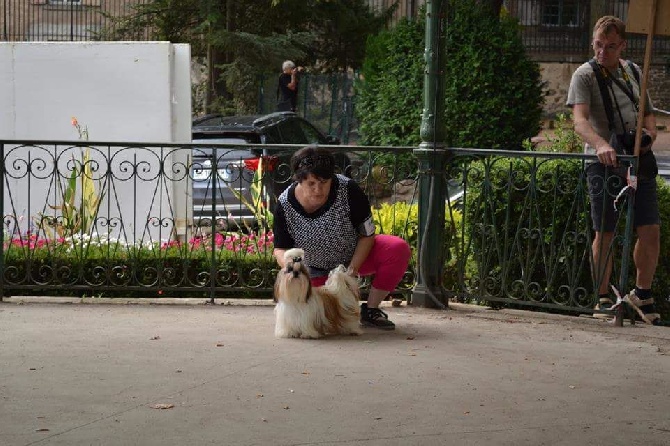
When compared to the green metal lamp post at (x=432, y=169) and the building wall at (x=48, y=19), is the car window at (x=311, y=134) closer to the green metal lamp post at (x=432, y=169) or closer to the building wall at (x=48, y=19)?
the green metal lamp post at (x=432, y=169)

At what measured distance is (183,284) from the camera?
386 inches

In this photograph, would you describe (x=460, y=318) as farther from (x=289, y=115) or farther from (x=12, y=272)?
(x=289, y=115)

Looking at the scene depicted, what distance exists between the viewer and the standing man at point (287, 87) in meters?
27.3

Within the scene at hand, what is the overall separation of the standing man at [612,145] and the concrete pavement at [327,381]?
0.37m

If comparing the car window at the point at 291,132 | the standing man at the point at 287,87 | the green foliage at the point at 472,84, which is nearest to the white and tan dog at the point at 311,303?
the car window at the point at 291,132

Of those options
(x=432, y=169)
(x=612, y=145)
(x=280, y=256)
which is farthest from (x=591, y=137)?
(x=280, y=256)

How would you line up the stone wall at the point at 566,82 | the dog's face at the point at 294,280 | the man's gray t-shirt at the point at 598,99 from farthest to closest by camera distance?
the stone wall at the point at 566,82 → the man's gray t-shirt at the point at 598,99 → the dog's face at the point at 294,280

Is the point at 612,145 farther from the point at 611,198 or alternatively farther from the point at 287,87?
the point at 287,87

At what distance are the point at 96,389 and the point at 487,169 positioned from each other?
3.74m

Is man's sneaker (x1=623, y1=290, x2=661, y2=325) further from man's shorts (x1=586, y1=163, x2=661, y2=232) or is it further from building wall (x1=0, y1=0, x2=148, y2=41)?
building wall (x1=0, y1=0, x2=148, y2=41)

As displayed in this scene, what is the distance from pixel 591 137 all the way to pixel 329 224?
6.31ft

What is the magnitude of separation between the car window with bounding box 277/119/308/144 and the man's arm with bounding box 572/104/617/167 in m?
9.66

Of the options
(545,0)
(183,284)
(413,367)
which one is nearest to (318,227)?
(413,367)

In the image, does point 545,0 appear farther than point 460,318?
Yes
